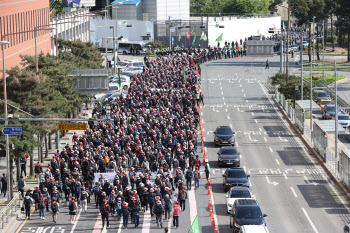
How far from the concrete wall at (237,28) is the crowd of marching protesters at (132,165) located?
233 ft

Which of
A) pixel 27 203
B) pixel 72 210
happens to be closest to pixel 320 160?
pixel 72 210

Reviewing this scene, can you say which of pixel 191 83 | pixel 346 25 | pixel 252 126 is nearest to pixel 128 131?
pixel 252 126

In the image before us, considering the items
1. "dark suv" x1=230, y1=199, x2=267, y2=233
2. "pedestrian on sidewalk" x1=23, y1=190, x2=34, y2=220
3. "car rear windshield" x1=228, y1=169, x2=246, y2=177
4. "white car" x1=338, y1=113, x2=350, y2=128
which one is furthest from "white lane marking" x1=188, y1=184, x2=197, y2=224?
"white car" x1=338, y1=113, x2=350, y2=128

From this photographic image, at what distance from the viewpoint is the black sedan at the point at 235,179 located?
42.5 meters

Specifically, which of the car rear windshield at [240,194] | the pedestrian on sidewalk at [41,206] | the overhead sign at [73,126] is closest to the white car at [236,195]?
the car rear windshield at [240,194]

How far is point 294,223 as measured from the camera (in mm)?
36750

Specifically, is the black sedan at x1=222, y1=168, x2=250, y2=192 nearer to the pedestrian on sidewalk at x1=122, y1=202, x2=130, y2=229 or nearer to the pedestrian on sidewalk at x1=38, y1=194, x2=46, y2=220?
the pedestrian on sidewalk at x1=122, y1=202, x2=130, y2=229

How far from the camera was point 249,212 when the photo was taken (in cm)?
3438

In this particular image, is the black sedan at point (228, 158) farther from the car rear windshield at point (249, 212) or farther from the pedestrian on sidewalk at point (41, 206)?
the pedestrian on sidewalk at point (41, 206)

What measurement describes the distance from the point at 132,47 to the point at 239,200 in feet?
319

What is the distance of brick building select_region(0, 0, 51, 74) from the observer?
208 feet

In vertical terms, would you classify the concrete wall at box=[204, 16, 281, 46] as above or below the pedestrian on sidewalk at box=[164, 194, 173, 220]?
above

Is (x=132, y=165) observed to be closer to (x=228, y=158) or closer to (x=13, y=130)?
(x=228, y=158)

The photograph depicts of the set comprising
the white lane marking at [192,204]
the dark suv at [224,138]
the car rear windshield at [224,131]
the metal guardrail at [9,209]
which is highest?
the car rear windshield at [224,131]
